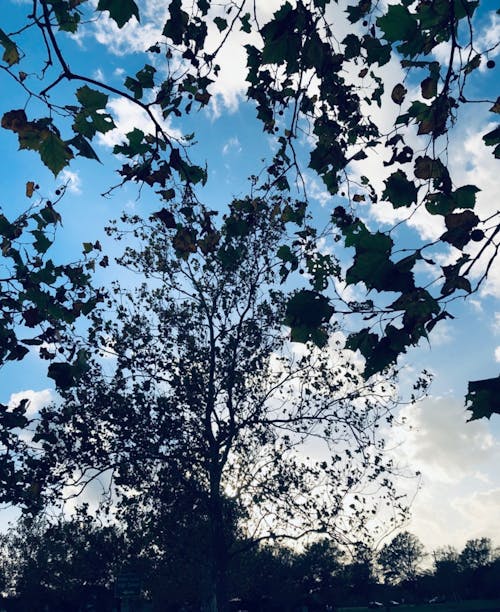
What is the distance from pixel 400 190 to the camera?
331cm

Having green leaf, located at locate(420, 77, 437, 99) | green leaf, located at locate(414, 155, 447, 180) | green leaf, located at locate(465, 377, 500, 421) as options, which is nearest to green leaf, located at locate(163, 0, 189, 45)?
green leaf, located at locate(420, 77, 437, 99)

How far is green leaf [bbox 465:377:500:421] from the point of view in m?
2.29

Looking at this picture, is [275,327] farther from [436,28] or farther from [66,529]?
[436,28]

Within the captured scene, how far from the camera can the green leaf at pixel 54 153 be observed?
11.0 feet

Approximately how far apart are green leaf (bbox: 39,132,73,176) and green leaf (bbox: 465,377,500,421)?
2934mm

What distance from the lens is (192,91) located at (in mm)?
5730

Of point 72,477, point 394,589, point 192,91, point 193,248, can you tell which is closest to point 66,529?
point 72,477

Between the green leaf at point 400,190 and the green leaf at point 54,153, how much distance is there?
2243 millimetres

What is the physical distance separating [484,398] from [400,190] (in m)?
1.60

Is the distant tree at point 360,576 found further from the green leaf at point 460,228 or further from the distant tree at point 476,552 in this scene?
the distant tree at point 476,552

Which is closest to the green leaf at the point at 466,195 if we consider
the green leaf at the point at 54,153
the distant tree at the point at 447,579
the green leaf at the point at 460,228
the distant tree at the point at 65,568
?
the green leaf at the point at 460,228

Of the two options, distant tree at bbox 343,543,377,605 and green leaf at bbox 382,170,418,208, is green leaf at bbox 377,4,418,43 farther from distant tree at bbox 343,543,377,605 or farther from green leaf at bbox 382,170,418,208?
distant tree at bbox 343,543,377,605

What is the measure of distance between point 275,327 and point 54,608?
52566mm

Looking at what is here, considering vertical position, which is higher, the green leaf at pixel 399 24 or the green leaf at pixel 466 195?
the green leaf at pixel 399 24
